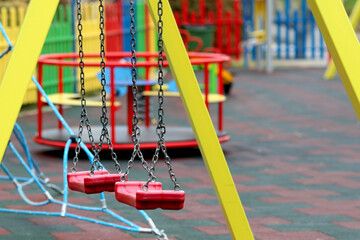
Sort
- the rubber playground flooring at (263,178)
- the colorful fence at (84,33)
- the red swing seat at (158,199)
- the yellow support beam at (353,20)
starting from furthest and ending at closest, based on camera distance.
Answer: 1. the yellow support beam at (353,20)
2. the colorful fence at (84,33)
3. the rubber playground flooring at (263,178)
4. the red swing seat at (158,199)

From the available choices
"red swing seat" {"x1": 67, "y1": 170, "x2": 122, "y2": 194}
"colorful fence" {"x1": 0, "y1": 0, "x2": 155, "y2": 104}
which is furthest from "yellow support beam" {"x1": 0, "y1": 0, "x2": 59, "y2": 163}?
"colorful fence" {"x1": 0, "y1": 0, "x2": 155, "y2": 104}

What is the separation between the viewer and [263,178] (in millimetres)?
7211

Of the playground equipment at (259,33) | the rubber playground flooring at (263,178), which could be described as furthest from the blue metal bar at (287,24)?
the rubber playground flooring at (263,178)

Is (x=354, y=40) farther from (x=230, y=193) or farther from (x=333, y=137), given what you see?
(x=333, y=137)

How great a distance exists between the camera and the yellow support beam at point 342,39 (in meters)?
4.16

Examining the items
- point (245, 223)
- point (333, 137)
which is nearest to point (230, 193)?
point (245, 223)

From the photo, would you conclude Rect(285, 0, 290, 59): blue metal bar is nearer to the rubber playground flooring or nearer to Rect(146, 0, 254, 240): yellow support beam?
the rubber playground flooring

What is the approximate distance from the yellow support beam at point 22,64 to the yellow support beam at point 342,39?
1327 millimetres

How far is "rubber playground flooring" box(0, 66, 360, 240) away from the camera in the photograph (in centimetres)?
541

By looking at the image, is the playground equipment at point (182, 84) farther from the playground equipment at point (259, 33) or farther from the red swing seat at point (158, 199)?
the playground equipment at point (259, 33)

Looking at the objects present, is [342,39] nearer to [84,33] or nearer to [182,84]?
[182,84]

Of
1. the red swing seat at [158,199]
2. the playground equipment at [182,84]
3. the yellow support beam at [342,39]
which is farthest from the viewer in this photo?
the yellow support beam at [342,39]

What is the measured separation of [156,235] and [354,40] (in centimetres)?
182

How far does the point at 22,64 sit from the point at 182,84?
2.60 feet
